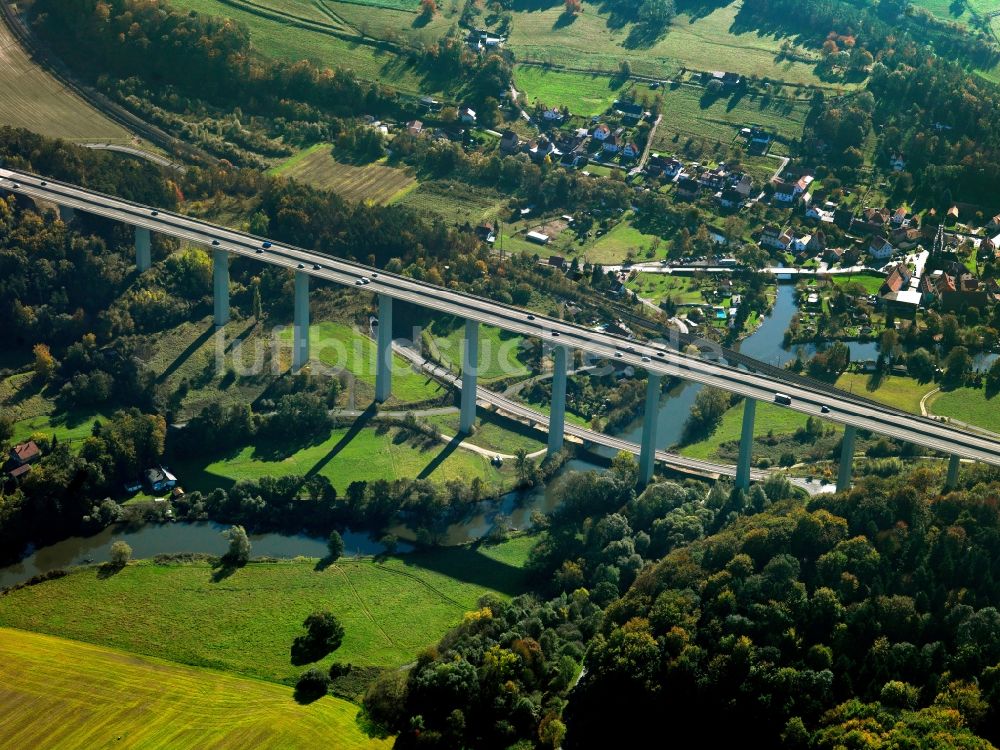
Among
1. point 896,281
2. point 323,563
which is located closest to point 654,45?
point 896,281

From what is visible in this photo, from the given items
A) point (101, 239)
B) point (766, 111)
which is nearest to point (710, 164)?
point (766, 111)

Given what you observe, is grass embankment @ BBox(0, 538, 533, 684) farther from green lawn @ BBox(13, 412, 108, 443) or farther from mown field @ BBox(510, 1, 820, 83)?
mown field @ BBox(510, 1, 820, 83)

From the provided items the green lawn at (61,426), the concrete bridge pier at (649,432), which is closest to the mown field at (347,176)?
the green lawn at (61,426)

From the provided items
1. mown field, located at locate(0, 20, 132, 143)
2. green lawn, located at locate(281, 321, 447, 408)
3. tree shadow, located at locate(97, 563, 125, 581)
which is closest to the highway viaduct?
green lawn, located at locate(281, 321, 447, 408)

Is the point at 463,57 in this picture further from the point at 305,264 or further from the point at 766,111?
the point at 305,264

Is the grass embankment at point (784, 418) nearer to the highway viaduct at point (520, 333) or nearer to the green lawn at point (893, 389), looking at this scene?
the green lawn at point (893, 389)
